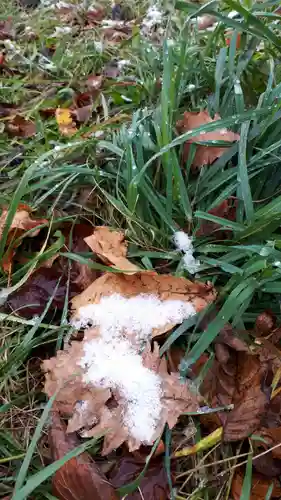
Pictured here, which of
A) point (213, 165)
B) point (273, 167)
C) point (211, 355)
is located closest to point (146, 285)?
point (211, 355)

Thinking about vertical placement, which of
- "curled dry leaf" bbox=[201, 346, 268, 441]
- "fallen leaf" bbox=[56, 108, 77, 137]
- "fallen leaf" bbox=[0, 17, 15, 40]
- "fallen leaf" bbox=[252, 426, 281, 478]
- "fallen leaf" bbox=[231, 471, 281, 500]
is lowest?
"fallen leaf" bbox=[231, 471, 281, 500]

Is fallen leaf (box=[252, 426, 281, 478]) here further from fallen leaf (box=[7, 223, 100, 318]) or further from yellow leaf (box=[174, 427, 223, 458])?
fallen leaf (box=[7, 223, 100, 318])

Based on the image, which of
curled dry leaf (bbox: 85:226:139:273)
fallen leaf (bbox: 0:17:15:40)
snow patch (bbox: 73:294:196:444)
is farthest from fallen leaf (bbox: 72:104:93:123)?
snow patch (bbox: 73:294:196:444)

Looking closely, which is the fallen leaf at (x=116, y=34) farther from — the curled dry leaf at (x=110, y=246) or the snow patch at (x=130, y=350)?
the snow patch at (x=130, y=350)

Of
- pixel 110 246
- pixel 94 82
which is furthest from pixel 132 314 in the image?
pixel 94 82

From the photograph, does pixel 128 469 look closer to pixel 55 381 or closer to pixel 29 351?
pixel 55 381

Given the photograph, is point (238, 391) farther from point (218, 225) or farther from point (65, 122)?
point (65, 122)
